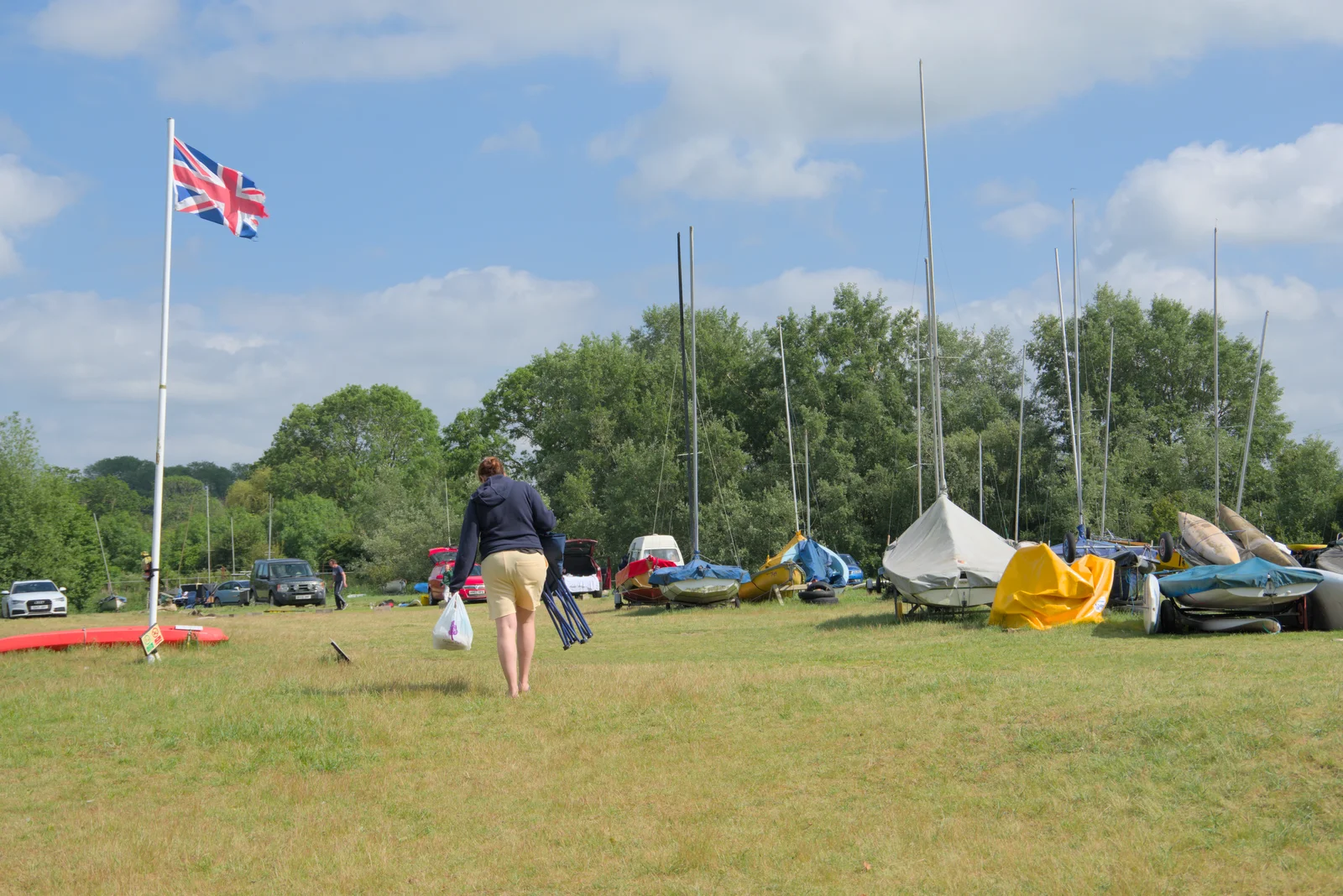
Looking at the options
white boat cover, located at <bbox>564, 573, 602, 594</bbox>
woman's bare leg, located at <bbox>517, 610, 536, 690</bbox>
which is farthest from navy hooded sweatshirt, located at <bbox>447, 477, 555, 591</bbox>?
white boat cover, located at <bbox>564, 573, 602, 594</bbox>

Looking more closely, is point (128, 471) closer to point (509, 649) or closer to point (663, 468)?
point (663, 468)

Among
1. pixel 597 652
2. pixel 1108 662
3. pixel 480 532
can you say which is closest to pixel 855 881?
pixel 480 532

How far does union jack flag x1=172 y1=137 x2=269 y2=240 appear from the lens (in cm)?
1549

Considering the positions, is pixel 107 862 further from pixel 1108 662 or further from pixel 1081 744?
pixel 1108 662

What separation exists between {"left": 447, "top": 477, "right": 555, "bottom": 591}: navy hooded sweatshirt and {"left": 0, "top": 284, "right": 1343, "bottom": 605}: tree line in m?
37.6

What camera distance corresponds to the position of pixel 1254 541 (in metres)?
21.2

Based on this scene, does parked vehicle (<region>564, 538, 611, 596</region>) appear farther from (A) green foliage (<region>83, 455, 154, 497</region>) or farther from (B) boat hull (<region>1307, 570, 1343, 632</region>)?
(A) green foliage (<region>83, 455, 154, 497</region>)

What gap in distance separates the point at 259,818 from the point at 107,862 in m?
0.96

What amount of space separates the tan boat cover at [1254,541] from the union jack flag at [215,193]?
15049 mm

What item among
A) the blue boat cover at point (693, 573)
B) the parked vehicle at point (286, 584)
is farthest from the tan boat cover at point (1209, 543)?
the parked vehicle at point (286, 584)

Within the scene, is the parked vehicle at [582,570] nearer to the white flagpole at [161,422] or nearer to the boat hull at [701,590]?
the boat hull at [701,590]

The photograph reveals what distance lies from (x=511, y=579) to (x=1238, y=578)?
28.7 ft

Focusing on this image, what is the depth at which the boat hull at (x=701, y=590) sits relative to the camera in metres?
26.9

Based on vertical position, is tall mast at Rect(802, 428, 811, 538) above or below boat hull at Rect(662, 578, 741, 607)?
above
